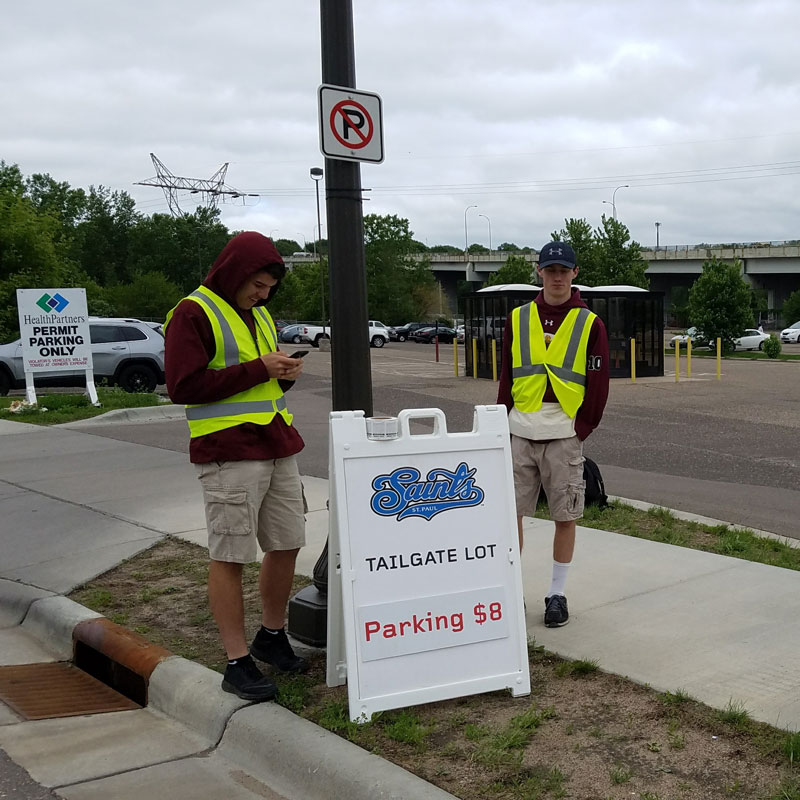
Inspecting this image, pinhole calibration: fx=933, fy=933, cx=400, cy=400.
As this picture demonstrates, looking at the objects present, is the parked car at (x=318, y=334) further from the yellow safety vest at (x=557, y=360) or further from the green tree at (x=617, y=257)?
the yellow safety vest at (x=557, y=360)

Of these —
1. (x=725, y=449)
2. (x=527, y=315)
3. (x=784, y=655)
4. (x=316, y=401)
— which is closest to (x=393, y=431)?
(x=527, y=315)

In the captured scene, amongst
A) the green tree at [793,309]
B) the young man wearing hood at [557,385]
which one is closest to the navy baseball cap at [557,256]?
the young man wearing hood at [557,385]

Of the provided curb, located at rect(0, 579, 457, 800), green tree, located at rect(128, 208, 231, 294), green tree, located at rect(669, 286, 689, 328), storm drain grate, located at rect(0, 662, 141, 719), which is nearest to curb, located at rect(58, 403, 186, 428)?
curb, located at rect(0, 579, 457, 800)

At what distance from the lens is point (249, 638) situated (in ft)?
15.4

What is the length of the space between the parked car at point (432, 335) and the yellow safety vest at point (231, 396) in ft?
179

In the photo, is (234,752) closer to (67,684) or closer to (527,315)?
(67,684)

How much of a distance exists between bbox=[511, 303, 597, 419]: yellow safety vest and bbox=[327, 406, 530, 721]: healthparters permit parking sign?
2.00 feet

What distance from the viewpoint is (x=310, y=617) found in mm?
4480

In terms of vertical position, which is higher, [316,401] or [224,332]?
[224,332]

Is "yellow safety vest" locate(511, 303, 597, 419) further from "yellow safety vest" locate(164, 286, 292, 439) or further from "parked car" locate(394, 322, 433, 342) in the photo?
"parked car" locate(394, 322, 433, 342)

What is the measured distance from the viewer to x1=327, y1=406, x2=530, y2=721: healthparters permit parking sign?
366 cm

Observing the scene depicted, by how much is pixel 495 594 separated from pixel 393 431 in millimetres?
823

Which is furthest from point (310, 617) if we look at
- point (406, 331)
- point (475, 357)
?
point (406, 331)

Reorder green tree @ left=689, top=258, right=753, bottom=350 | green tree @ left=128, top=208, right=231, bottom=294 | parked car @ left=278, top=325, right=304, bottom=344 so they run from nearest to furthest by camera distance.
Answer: green tree @ left=689, top=258, right=753, bottom=350 → parked car @ left=278, top=325, right=304, bottom=344 → green tree @ left=128, top=208, right=231, bottom=294
